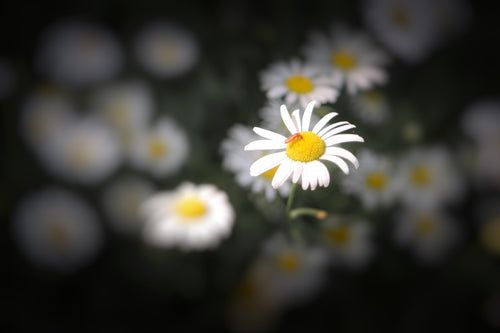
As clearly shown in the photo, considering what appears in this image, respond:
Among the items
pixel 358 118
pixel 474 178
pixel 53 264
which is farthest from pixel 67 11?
pixel 474 178

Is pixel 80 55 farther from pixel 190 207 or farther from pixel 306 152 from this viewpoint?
pixel 306 152

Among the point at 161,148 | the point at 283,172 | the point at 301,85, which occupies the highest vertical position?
the point at 161,148

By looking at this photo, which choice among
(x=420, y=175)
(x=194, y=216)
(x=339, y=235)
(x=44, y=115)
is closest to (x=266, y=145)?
(x=194, y=216)

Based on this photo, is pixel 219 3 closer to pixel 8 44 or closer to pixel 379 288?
pixel 8 44

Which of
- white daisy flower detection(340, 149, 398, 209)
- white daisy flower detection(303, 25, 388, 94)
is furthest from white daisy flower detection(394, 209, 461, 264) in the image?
white daisy flower detection(303, 25, 388, 94)

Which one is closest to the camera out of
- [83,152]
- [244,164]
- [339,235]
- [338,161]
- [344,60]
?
[338,161]

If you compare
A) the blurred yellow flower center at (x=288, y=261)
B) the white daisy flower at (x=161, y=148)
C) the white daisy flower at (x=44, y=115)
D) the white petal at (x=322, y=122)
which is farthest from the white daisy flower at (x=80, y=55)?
the white petal at (x=322, y=122)

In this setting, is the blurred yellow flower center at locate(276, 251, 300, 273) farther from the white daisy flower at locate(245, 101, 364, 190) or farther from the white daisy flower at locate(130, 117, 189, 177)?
the white daisy flower at locate(245, 101, 364, 190)

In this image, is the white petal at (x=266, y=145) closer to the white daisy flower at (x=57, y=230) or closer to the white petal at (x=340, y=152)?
the white petal at (x=340, y=152)
